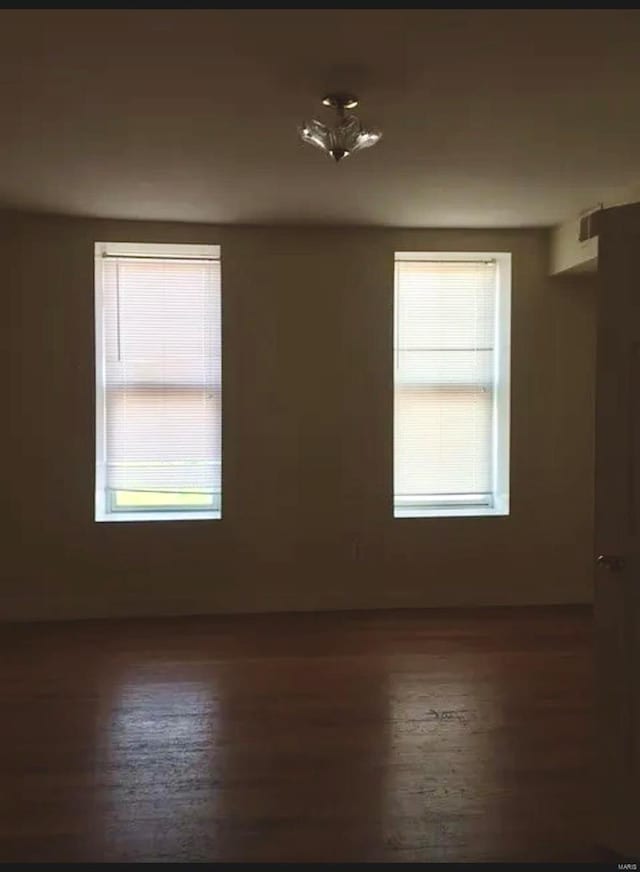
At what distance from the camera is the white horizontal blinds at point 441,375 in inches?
197

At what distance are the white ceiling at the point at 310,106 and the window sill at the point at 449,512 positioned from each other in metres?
2.00

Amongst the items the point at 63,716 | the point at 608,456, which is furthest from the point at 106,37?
the point at 63,716

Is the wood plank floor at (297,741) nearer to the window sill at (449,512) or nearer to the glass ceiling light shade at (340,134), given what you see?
the window sill at (449,512)

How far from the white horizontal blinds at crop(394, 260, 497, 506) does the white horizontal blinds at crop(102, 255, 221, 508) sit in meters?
1.25

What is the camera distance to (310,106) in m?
2.66

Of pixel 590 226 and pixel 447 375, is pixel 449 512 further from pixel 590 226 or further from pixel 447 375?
pixel 590 226

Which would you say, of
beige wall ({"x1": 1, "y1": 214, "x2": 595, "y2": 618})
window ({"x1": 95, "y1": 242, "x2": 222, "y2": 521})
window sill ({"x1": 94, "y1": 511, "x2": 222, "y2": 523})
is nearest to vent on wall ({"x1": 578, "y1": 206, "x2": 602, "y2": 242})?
beige wall ({"x1": 1, "y1": 214, "x2": 595, "y2": 618})

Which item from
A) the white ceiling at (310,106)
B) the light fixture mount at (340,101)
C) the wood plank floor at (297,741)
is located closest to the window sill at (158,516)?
the wood plank floor at (297,741)

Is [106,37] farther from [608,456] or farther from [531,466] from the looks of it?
[531,466]

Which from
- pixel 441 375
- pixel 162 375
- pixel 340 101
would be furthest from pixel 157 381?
pixel 340 101

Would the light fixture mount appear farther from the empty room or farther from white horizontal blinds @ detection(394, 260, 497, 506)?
white horizontal blinds @ detection(394, 260, 497, 506)

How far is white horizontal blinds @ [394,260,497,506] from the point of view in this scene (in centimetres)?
500

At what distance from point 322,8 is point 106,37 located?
64 centimetres

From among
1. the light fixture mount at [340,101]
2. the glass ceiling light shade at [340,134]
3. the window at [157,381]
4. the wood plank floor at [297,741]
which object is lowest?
the wood plank floor at [297,741]
